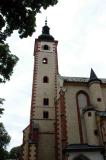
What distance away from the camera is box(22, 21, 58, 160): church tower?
28531 mm

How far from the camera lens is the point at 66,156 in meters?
23.2

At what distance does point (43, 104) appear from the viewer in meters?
33.1

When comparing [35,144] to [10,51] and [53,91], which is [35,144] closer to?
[53,91]

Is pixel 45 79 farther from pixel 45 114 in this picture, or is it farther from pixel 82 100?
pixel 82 100

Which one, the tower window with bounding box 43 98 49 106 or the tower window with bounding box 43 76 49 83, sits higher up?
the tower window with bounding box 43 76 49 83

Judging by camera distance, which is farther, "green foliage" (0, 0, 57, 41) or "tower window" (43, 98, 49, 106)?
"tower window" (43, 98, 49, 106)

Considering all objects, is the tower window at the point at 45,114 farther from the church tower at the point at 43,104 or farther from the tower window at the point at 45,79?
the tower window at the point at 45,79

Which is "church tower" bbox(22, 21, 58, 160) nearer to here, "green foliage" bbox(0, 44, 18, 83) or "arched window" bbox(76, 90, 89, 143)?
"arched window" bbox(76, 90, 89, 143)

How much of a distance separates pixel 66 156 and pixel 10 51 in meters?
15.5

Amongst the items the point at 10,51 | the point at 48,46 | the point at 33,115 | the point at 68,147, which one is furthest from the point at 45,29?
the point at 10,51

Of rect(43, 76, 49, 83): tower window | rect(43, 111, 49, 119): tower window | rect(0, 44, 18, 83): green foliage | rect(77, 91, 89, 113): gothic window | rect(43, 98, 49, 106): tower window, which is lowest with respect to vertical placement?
rect(0, 44, 18, 83): green foliage

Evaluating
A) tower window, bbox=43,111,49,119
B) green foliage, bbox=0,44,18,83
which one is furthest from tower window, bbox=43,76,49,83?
green foliage, bbox=0,44,18,83

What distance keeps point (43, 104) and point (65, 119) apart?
6906 mm

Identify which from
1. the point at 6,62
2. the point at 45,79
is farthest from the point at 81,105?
the point at 6,62
